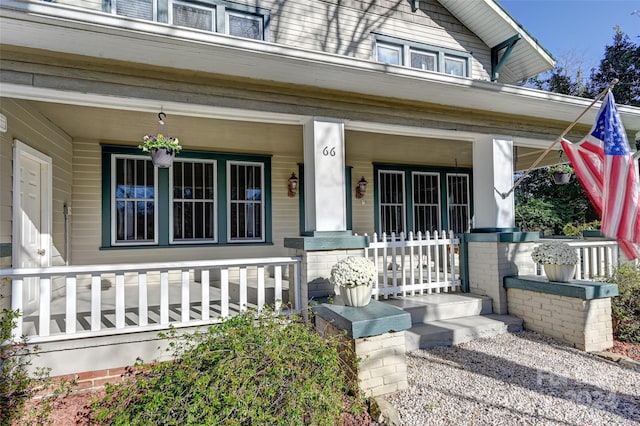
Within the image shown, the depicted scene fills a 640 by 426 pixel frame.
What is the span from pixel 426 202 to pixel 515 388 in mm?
5983

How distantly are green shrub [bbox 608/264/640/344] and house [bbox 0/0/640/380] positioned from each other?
1.78 m

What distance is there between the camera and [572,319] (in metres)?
4.39

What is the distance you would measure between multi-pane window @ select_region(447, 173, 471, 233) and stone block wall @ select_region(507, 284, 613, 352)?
4.41 metres

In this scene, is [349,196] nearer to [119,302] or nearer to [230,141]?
[230,141]

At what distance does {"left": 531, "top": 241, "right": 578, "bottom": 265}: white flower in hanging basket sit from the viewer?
15.1 ft

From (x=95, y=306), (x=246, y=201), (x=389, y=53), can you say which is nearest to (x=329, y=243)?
(x=95, y=306)

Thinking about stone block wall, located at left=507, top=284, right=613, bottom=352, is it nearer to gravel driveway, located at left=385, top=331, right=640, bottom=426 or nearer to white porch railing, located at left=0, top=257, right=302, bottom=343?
gravel driveway, located at left=385, top=331, right=640, bottom=426

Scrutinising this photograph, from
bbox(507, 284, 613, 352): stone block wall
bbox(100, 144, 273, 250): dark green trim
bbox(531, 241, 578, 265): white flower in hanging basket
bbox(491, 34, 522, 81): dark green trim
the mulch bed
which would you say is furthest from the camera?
bbox(491, 34, 522, 81): dark green trim

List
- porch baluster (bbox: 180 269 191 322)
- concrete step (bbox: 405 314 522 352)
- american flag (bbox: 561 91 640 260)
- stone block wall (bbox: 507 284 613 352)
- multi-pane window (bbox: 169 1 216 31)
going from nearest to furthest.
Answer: porch baluster (bbox: 180 269 191 322) → american flag (bbox: 561 91 640 260) → concrete step (bbox: 405 314 522 352) → stone block wall (bbox: 507 284 613 352) → multi-pane window (bbox: 169 1 216 31)

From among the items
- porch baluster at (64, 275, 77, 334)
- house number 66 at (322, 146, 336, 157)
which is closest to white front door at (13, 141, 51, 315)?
porch baluster at (64, 275, 77, 334)

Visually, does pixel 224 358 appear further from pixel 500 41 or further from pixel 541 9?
pixel 541 9

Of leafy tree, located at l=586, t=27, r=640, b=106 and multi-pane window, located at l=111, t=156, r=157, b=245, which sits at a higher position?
leafy tree, located at l=586, t=27, r=640, b=106

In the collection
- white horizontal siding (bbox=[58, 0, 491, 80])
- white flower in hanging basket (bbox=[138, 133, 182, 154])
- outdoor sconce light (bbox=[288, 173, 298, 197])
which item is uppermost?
white horizontal siding (bbox=[58, 0, 491, 80])

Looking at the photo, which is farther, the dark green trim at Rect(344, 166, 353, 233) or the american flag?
the dark green trim at Rect(344, 166, 353, 233)
